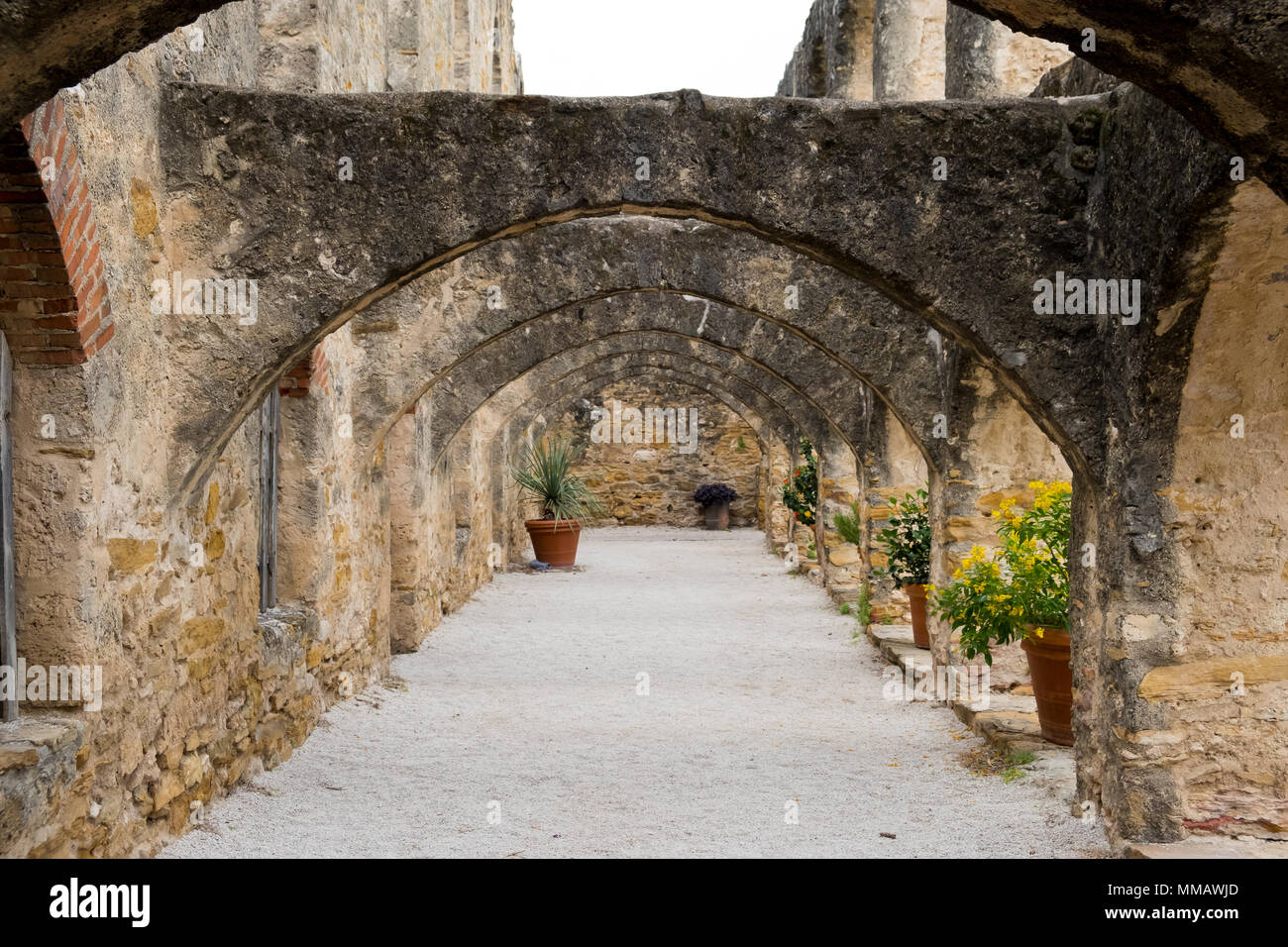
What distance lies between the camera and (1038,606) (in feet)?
16.2

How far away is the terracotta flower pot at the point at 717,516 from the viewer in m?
19.8

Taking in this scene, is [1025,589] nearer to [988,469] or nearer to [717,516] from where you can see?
[988,469]

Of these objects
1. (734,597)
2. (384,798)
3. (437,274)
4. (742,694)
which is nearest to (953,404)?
(742,694)

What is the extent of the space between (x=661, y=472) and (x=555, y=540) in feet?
21.7

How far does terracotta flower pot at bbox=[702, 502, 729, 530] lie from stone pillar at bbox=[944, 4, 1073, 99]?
13295 mm

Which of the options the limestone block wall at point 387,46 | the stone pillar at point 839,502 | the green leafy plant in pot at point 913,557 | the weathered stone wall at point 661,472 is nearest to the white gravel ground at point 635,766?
the green leafy plant in pot at point 913,557

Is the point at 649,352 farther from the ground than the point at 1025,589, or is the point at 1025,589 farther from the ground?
the point at 649,352

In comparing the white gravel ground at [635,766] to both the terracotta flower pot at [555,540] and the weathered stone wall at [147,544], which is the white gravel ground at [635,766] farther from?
the terracotta flower pot at [555,540]

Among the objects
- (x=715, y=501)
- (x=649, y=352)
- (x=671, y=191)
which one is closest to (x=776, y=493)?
(x=715, y=501)

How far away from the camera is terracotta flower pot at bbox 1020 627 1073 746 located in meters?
4.91

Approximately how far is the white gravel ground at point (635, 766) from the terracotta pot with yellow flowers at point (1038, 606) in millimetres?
480

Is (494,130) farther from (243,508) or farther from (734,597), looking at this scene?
(734,597)

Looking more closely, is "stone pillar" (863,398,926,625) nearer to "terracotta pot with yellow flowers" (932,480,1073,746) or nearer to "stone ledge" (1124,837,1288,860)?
"terracotta pot with yellow flowers" (932,480,1073,746)

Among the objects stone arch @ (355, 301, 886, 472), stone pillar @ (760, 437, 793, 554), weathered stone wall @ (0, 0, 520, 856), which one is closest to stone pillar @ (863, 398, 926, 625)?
stone arch @ (355, 301, 886, 472)
